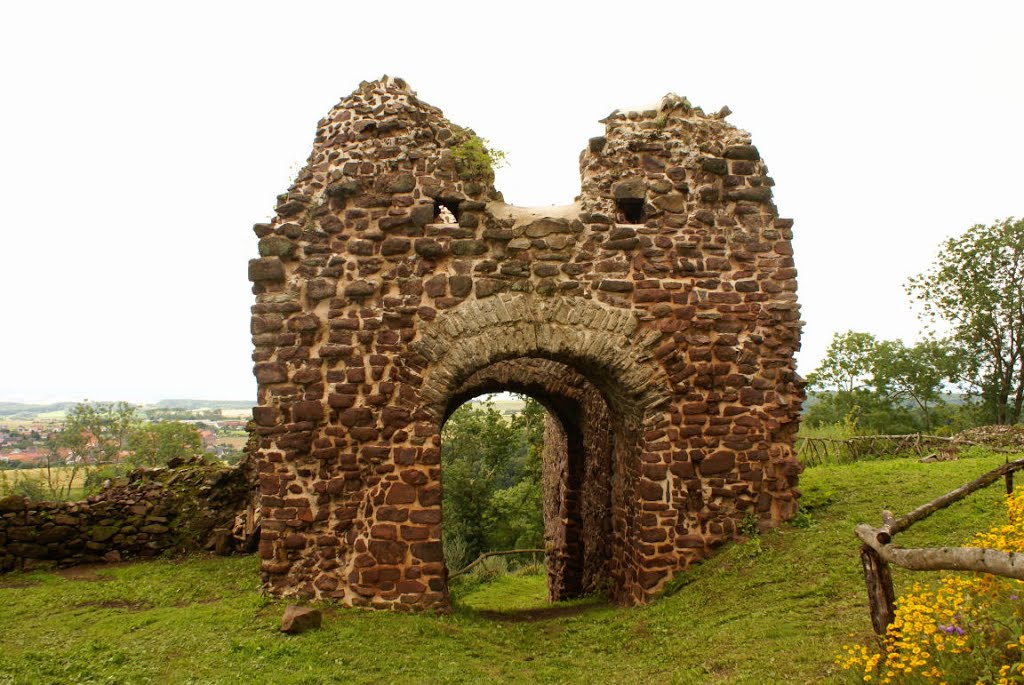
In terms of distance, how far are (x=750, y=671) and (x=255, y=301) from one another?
19.3 feet

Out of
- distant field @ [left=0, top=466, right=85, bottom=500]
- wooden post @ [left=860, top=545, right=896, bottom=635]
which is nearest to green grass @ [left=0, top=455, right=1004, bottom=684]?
wooden post @ [left=860, top=545, right=896, bottom=635]

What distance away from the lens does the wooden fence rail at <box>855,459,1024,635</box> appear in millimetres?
3332

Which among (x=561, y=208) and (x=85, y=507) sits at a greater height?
(x=561, y=208)

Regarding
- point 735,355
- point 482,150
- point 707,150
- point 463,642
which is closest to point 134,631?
point 463,642

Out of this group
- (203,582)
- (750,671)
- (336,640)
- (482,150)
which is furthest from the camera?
(203,582)

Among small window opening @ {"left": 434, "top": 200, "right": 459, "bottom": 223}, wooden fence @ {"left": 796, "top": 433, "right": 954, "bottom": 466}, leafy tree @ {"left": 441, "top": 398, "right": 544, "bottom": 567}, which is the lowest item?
leafy tree @ {"left": 441, "top": 398, "right": 544, "bottom": 567}

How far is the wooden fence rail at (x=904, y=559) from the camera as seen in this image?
10.9ft

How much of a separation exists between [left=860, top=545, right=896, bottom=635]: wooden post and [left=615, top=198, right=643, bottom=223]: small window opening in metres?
4.73

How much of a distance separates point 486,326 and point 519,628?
3.28 metres

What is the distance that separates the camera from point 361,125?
7.88 meters

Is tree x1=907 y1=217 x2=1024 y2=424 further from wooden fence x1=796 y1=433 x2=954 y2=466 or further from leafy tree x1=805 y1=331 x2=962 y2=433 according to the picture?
wooden fence x1=796 y1=433 x2=954 y2=466

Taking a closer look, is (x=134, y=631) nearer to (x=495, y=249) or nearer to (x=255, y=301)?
(x=255, y=301)

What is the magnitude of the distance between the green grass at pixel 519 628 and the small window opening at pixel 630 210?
3861 millimetres

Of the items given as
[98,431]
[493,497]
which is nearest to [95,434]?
[98,431]
